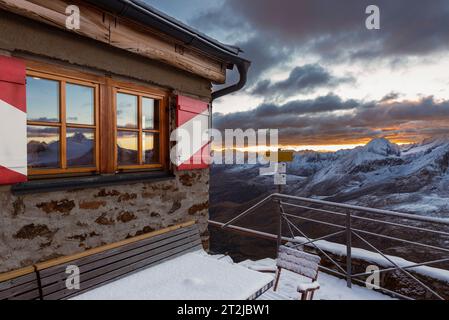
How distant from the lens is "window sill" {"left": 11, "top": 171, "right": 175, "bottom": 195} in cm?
246

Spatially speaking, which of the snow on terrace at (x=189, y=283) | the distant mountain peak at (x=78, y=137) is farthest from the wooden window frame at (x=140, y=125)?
the snow on terrace at (x=189, y=283)

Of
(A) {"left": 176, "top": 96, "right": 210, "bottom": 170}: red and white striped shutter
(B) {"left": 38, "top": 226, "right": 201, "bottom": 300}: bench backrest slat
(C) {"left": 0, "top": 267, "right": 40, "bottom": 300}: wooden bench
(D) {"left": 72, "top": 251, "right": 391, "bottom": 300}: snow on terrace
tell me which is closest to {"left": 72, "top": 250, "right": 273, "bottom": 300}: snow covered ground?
(D) {"left": 72, "top": 251, "right": 391, "bottom": 300}: snow on terrace

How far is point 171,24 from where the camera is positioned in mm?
3230

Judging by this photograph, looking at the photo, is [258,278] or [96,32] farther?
[96,32]

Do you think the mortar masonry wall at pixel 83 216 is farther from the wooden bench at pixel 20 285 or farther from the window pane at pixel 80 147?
the window pane at pixel 80 147

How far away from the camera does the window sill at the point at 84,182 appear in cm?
246

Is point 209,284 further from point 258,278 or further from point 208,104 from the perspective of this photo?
point 208,104

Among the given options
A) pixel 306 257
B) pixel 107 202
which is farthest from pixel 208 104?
pixel 306 257

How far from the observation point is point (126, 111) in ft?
11.1

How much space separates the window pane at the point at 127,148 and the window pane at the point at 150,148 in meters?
0.14

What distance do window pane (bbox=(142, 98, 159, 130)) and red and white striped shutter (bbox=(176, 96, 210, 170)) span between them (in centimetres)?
29

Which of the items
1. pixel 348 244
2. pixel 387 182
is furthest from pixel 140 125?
pixel 387 182
